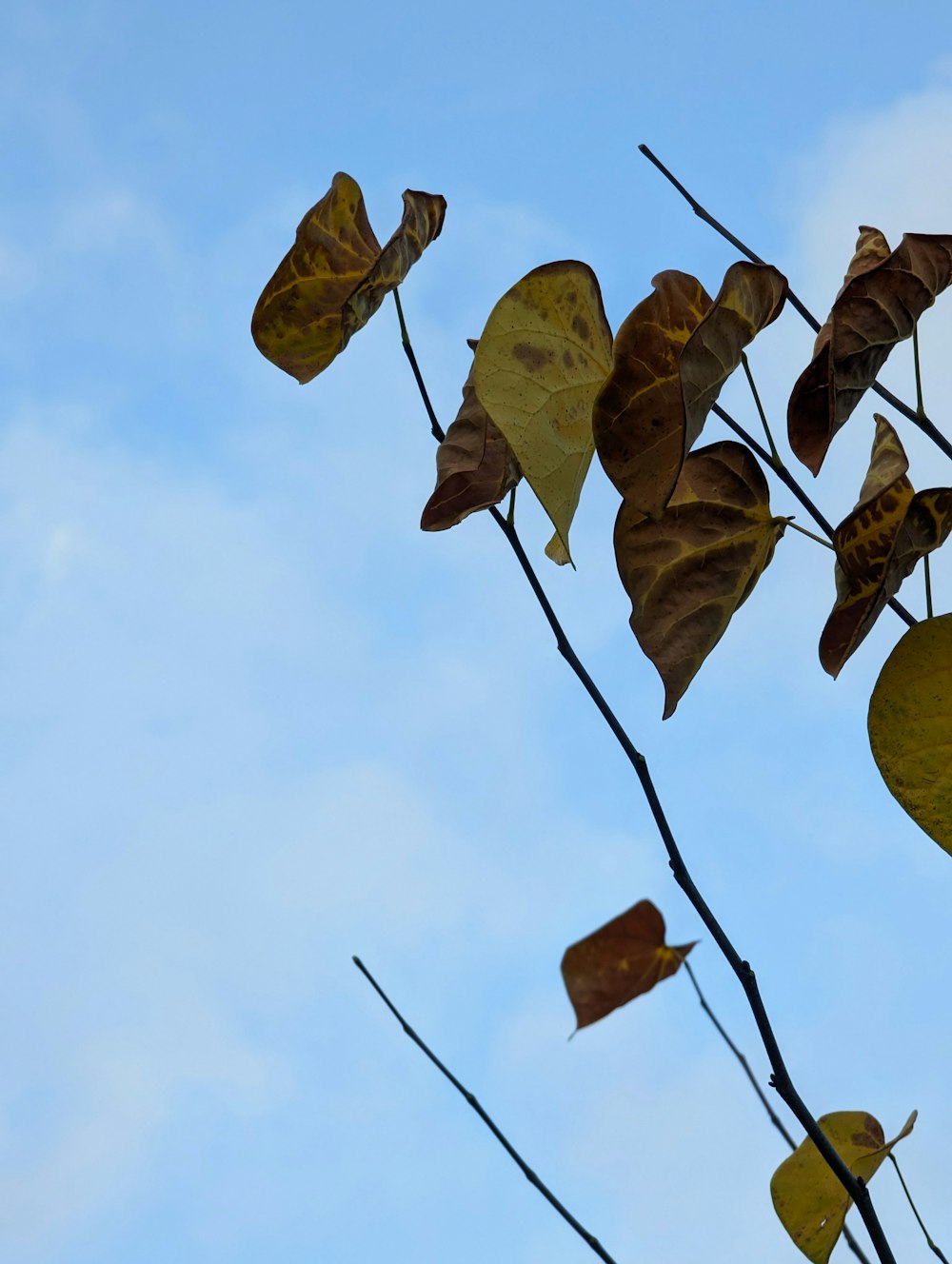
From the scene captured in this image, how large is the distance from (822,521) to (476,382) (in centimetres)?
17

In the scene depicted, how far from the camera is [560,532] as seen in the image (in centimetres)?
39

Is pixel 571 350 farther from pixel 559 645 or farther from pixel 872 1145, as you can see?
pixel 872 1145

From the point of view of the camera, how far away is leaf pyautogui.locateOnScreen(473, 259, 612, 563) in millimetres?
384

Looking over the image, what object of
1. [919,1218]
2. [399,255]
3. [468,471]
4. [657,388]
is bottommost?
[919,1218]

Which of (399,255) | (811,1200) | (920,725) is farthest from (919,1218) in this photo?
(399,255)

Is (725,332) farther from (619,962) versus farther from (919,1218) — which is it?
(919,1218)

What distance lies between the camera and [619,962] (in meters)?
0.39

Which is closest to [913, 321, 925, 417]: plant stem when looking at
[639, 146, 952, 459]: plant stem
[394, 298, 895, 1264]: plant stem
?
[639, 146, 952, 459]: plant stem

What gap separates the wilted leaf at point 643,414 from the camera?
360 millimetres

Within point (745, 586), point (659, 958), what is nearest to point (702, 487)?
point (745, 586)

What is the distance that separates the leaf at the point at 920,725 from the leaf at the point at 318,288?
0.29 metres

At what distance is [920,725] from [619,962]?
133mm

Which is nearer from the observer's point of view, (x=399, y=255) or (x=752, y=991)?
(x=752, y=991)

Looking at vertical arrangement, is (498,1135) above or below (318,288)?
below
